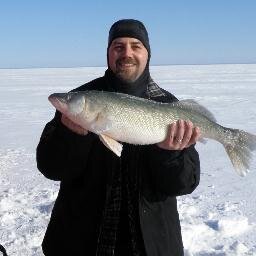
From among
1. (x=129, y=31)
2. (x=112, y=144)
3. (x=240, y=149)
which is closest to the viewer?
(x=112, y=144)

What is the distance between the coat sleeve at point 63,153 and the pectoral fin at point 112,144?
115 mm

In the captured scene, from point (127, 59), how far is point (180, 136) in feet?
1.74

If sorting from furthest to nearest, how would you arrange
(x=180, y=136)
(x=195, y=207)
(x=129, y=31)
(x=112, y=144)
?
(x=195, y=207) → (x=129, y=31) → (x=180, y=136) → (x=112, y=144)

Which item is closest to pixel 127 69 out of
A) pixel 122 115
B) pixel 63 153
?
pixel 122 115

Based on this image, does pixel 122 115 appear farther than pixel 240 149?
No

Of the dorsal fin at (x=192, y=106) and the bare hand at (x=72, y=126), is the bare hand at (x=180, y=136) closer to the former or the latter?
the dorsal fin at (x=192, y=106)

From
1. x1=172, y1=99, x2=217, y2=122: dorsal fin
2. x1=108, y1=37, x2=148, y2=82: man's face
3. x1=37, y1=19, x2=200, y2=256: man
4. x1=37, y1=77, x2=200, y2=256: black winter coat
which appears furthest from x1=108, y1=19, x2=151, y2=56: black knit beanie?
x1=37, y1=77, x2=200, y2=256: black winter coat

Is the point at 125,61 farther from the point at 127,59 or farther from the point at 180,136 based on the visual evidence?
the point at 180,136

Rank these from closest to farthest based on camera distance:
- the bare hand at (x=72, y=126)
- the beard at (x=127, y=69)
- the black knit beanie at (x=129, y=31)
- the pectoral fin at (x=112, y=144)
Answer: the pectoral fin at (x=112, y=144), the bare hand at (x=72, y=126), the beard at (x=127, y=69), the black knit beanie at (x=129, y=31)

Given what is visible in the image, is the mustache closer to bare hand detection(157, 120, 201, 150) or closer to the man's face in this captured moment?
the man's face

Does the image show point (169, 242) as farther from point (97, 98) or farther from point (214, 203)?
point (214, 203)

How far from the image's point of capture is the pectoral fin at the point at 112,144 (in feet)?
7.85

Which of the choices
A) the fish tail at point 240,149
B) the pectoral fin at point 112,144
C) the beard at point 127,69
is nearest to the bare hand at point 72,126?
the pectoral fin at point 112,144

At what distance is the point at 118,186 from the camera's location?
246cm
